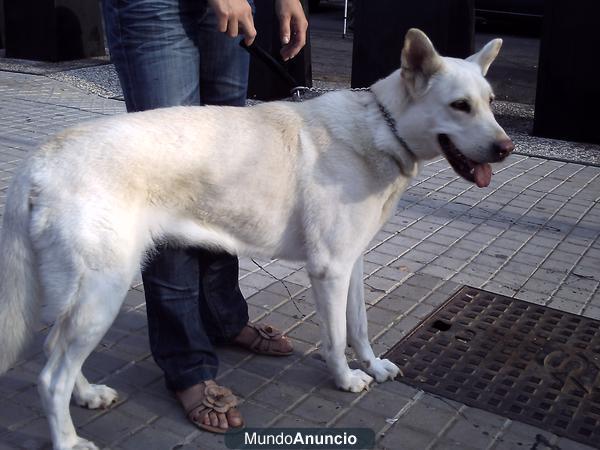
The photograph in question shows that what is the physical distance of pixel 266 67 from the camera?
916cm

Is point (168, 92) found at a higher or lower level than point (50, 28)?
higher

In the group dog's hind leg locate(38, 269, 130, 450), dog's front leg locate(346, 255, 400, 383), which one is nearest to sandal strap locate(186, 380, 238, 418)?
dog's hind leg locate(38, 269, 130, 450)

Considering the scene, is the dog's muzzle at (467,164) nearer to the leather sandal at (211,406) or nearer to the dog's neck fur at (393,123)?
the dog's neck fur at (393,123)

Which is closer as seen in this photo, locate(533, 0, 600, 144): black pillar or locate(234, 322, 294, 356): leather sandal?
locate(234, 322, 294, 356): leather sandal

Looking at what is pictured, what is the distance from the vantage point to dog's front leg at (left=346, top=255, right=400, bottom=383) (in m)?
3.34

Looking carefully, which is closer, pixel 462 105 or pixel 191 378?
pixel 462 105

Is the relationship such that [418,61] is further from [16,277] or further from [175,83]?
[16,277]

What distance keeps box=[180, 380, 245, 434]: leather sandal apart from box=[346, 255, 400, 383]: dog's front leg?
0.64 m

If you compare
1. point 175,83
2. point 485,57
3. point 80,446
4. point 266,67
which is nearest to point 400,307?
point 485,57

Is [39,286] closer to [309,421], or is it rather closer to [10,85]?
[309,421]

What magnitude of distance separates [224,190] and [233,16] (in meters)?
0.65

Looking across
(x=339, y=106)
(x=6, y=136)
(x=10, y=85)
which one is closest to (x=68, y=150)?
(x=339, y=106)

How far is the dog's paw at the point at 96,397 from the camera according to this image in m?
3.03

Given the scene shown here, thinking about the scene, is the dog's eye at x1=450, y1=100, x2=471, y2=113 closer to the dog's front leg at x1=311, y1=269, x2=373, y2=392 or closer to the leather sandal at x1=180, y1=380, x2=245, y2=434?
the dog's front leg at x1=311, y1=269, x2=373, y2=392
